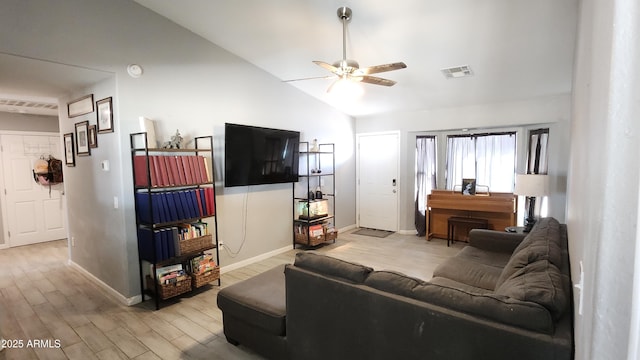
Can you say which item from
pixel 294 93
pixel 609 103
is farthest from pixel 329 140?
pixel 609 103

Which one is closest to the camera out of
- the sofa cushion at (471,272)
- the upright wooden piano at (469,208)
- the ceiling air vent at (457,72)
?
the sofa cushion at (471,272)

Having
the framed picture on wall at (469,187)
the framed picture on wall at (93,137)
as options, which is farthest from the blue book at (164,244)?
the framed picture on wall at (469,187)

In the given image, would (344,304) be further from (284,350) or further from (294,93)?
(294,93)

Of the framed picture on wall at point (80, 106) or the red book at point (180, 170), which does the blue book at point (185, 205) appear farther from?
the framed picture on wall at point (80, 106)

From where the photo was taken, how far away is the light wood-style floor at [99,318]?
7.89 ft

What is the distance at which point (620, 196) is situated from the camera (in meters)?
0.50

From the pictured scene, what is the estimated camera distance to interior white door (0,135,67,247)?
5223 mm

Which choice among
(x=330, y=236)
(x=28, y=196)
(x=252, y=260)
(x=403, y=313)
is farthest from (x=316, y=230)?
(x=28, y=196)

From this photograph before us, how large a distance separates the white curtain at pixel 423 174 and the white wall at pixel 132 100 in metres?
2.60

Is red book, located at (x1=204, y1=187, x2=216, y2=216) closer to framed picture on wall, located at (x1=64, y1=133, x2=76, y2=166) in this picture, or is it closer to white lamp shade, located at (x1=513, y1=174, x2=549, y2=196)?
framed picture on wall, located at (x1=64, y1=133, x2=76, y2=166)

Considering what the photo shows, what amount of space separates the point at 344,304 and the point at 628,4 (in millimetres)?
1604

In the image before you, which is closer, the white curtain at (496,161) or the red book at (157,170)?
the red book at (157,170)

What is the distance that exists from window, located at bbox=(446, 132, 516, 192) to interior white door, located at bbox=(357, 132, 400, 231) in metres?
1.01

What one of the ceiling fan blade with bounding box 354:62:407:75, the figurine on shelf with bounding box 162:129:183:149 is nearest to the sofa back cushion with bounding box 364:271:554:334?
the ceiling fan blade with bounding box 354:62:407:75
